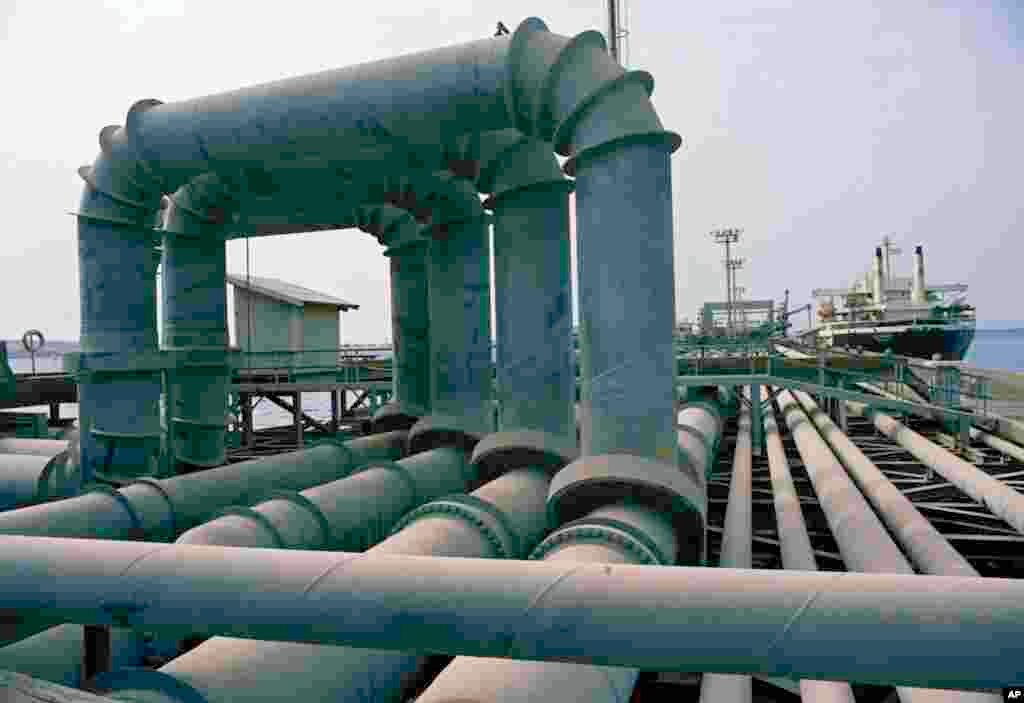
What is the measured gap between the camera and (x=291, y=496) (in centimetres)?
646

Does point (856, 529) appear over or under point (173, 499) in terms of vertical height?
under

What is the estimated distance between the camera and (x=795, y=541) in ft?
24.7

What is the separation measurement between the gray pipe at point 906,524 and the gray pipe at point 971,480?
2.84ft

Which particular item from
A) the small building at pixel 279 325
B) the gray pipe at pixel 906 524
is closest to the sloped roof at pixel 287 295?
the small building at pixel 279 325

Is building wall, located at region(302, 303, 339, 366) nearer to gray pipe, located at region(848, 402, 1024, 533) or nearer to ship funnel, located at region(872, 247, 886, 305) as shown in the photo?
gray pipe, located at region(848, 402, 1024, 533)

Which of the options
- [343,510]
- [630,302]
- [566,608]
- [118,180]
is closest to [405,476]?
[343,510]

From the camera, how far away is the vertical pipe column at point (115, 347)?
9227mm

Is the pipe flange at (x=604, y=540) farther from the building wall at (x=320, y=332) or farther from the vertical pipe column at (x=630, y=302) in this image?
the building wall at (x=320, y=332)

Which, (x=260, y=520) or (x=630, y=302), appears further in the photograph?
(x=630, y=302)

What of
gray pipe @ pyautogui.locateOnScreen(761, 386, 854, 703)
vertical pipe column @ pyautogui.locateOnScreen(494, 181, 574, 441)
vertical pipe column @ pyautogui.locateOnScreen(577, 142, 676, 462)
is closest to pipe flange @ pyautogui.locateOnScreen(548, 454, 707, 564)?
vertical pipe column @ pyautogui.locateOnScreen(577, 142, 676, 462)

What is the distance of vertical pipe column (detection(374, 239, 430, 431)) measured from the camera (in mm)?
12617

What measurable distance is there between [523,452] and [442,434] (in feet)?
7.66

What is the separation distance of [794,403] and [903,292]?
49.6 meters

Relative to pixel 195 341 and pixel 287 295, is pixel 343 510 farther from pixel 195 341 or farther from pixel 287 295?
pixel 287 295
